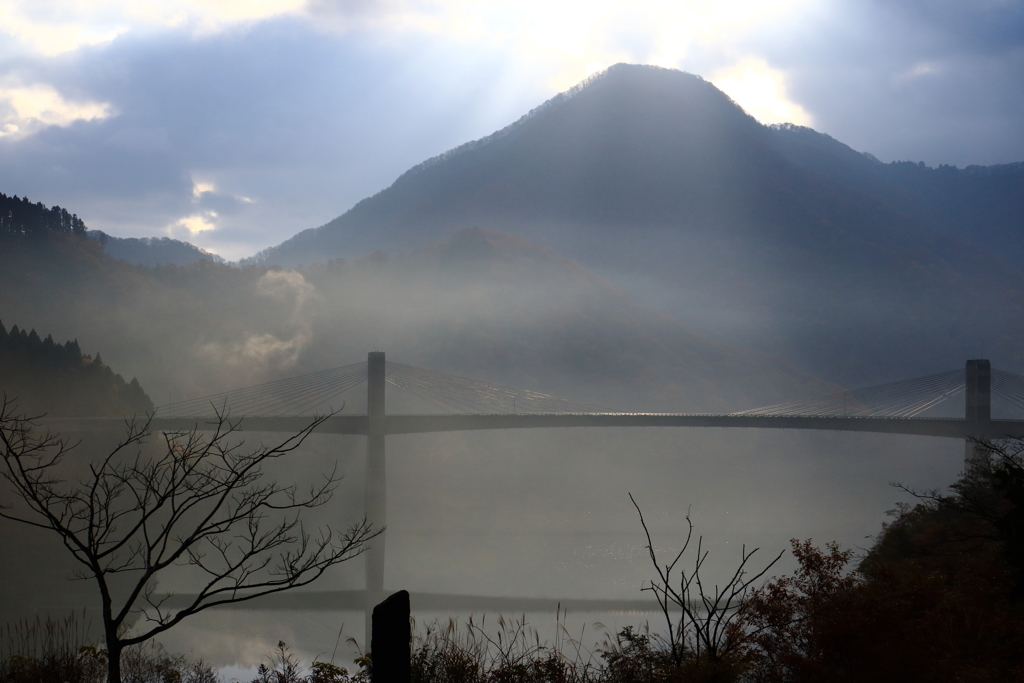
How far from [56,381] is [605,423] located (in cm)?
3103

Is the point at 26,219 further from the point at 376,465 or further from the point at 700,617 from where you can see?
the point at 700,617

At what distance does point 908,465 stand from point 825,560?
75589 millimetres

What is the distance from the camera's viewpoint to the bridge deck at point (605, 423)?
36969mm

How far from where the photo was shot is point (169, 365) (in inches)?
2862

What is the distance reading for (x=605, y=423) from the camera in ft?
127

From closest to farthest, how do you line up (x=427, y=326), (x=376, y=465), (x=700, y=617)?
(x=700, y=617), (x=376, y=465), (x=427, y=326)

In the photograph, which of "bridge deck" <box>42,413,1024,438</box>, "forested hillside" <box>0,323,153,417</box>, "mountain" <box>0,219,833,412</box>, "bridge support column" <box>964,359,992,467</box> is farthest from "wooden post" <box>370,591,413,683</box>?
"mountain" <box>0,219,833,412</box>

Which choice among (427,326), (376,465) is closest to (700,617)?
(376,465)

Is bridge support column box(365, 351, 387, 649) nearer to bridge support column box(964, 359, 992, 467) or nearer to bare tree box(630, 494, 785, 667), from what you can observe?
bare tree box(630, 494, 785, 667)

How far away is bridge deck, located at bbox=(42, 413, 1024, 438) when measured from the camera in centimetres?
3697

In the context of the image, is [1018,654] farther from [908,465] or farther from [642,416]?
[908,465]

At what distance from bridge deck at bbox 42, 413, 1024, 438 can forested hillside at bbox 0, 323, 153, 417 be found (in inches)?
194

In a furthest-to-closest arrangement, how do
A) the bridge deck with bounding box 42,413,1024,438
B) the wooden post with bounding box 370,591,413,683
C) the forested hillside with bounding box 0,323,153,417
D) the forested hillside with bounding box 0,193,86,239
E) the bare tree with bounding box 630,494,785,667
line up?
the forested hillside with bounding box 0,193,86,239
the forested hillside with bounding box 0,323,153,417
the bridge deck with bounding box 42,413,1024,438
the bare tree with bounding box 630,494,785,667
the wooden post with bounding box 370,591,413,683

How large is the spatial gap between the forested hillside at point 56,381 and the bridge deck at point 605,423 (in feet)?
16.2
